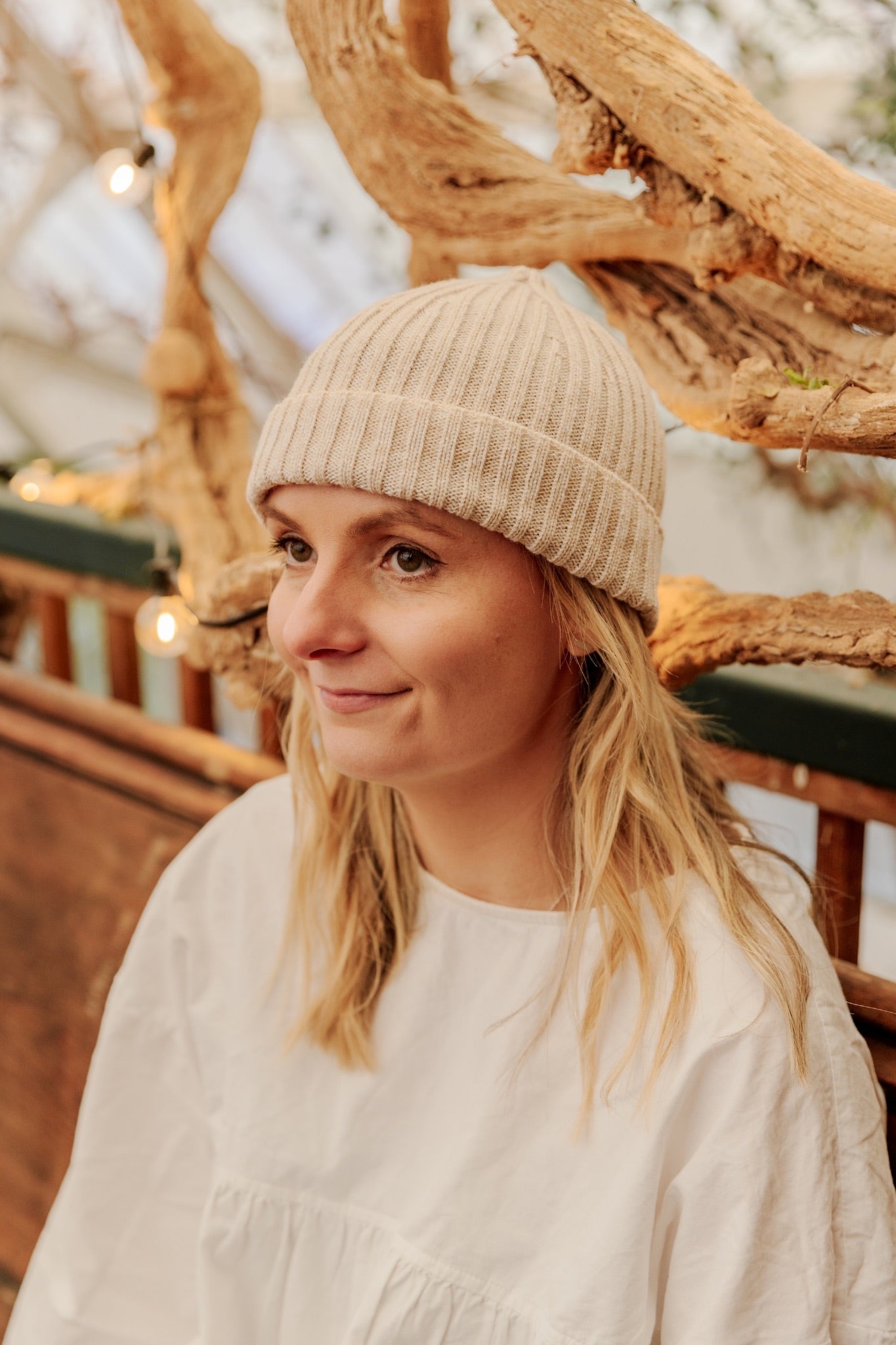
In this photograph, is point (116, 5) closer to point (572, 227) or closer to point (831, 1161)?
point (572, 227)

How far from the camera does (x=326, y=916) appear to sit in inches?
46.6

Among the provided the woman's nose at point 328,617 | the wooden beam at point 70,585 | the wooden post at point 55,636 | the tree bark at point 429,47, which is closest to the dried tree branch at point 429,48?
the tree bark at point 429,47

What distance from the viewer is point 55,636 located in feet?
6.81

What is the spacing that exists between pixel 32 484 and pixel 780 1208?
1.70 meters

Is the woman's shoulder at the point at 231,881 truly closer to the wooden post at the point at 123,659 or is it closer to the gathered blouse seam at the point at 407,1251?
the gathered blouse seam at the point at 407,1251

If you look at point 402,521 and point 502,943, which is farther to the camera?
point 502,943

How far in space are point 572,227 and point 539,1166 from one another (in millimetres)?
853

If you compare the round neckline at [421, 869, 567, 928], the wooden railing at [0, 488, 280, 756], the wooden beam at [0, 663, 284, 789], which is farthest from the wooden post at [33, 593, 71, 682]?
the round neckline at [421, 869, 567, 928]

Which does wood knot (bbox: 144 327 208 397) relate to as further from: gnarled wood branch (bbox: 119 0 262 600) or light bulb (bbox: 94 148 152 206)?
light bulb (bbox: 94 148 152 206)

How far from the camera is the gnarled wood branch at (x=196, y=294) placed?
4.93 ft

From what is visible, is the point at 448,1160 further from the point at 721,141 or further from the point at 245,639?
the point at 721,141

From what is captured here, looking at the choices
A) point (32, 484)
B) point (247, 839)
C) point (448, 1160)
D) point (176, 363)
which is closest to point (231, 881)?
point (247, 839)

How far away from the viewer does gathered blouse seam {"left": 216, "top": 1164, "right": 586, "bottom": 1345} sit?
3.23 ft

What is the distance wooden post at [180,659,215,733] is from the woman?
59 cm
